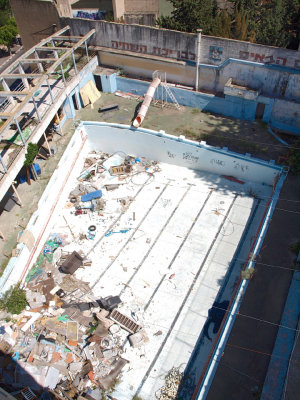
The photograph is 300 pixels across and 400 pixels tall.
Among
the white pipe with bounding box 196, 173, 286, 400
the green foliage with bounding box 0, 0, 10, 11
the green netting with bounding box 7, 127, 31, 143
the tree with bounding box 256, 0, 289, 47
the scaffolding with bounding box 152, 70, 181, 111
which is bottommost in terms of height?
the white pipe with bounding box 196, 173, 286, 400

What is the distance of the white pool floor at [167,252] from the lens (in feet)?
53.6

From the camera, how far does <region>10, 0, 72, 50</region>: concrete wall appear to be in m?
28.0

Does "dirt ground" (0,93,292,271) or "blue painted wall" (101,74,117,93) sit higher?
"blue painted wall" (101,74,117,93)

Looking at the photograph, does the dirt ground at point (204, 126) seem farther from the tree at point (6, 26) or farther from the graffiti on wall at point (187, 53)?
the tree at point (6, 26)

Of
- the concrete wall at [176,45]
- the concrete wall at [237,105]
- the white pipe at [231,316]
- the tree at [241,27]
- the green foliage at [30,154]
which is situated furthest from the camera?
the tree at [241,27]

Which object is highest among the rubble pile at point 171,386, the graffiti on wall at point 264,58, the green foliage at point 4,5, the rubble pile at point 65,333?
the graffiti on wall at point 264,58

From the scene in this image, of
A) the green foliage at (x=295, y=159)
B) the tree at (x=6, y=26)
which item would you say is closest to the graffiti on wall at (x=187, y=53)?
the green foliage at (x=295, y=159)

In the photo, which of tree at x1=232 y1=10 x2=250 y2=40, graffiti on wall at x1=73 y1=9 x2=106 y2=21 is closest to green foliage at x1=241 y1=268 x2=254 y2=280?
tree at x1=232 y1=10 x2=250 y2=40

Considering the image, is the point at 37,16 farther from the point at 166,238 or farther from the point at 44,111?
the point at 166,238

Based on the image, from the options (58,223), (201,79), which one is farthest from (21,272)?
(201,79)

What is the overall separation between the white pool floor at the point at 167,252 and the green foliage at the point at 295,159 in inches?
94.9

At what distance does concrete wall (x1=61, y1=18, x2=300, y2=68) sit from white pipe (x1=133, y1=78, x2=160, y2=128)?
2467 mm

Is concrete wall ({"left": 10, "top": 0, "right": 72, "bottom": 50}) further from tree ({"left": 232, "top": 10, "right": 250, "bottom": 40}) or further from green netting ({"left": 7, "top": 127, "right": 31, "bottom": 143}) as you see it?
tree ({"left": 232, "top": 10, "right": 250, "bottom": 40})

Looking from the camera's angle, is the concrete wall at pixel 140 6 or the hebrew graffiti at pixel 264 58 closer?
the hebrew graffiti at pixel 264 58
